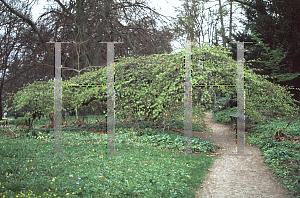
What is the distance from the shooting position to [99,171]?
16.8 ft

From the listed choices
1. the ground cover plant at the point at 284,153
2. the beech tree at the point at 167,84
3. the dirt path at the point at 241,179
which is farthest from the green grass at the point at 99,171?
the beech tree at the point at 167,84

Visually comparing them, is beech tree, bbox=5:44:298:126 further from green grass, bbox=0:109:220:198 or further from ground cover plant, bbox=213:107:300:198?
green grass, bbox=0:109:220:198

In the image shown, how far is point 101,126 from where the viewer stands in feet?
39.7

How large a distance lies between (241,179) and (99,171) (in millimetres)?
3240

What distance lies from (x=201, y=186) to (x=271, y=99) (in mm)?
5715

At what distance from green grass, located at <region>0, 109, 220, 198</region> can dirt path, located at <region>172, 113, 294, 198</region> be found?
0.96 feet

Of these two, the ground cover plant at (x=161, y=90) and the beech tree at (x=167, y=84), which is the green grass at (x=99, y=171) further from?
the beech tree at (x=167, y=84)

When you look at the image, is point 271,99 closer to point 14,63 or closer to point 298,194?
point 298,194

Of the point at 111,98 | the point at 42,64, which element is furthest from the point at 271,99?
the point at 42,64

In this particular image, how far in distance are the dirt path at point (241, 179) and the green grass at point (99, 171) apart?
0.29m

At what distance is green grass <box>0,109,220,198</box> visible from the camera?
413cm

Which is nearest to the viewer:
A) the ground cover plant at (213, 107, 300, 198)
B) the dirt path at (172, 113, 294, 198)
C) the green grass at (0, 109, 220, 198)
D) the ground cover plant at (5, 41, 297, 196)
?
the green grass at (0, 109, 220, 198)

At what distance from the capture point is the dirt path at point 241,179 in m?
4.84

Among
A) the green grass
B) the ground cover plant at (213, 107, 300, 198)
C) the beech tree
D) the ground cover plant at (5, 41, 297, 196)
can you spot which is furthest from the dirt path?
the beech tree
